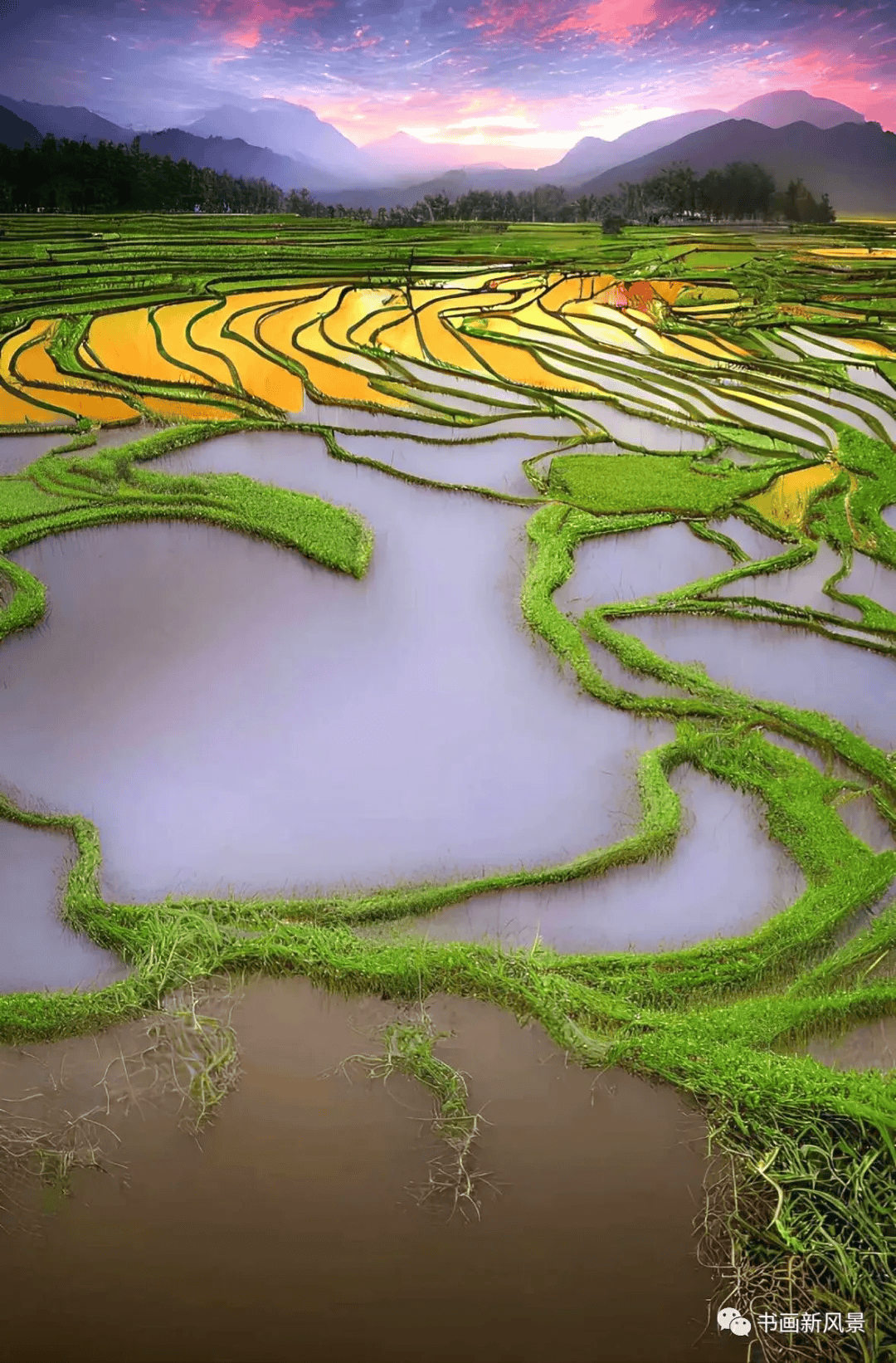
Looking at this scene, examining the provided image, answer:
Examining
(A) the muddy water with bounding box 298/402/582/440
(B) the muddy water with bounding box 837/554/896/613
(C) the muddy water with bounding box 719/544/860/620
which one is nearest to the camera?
(C) the muddy water with bounding box 719/544/860/620

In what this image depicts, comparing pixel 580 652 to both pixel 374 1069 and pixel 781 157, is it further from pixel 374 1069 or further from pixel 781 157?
pixel 781 157

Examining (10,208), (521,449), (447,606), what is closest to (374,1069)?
(447,606)

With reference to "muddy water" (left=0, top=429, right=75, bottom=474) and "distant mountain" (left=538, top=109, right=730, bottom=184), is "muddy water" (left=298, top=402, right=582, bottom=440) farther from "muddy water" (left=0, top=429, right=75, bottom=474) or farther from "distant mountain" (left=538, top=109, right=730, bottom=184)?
"distant mountain" (left=538, top=109, right=730, bottom=184)

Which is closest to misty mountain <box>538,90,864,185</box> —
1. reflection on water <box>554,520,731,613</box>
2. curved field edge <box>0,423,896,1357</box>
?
reflection on water <box>554,520,731,613</box>

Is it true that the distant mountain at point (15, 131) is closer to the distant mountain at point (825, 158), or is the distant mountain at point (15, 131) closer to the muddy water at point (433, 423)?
the distant mountain at point (825, 158)

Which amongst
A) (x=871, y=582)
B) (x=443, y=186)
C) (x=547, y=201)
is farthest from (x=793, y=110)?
(x=871, y=582)

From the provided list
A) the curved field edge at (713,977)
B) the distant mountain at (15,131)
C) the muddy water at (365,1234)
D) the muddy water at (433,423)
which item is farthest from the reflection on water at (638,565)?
the distant mountain at (15,131)
